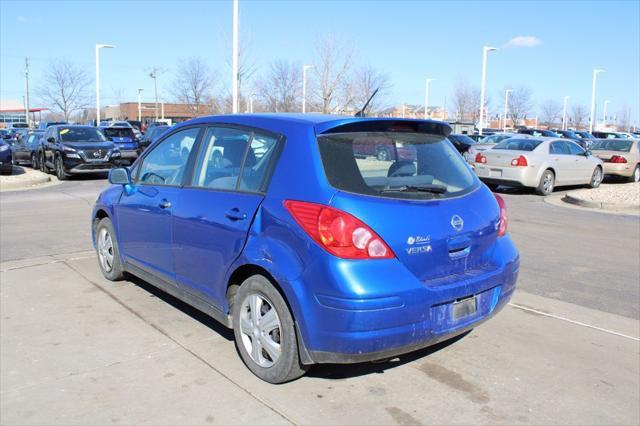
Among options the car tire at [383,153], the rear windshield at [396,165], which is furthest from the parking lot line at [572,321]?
the car tire at [383,153]

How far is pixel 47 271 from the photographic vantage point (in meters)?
6.35

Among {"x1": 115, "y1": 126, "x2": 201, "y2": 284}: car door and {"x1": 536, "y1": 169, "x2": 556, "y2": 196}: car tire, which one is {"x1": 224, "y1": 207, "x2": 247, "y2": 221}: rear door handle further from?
{"x1": 536, "y1": 169, "x2": 556, "y2": 196}: car tire

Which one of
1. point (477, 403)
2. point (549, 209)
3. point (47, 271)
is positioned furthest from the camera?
point (549, 209)

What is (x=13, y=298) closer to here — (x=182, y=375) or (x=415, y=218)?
(x=182, y=375)

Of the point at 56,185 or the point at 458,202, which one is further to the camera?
the point at 56,185

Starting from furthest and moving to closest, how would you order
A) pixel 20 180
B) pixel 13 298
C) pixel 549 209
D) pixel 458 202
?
pixel 20 180
pixel 549 209
pixel 13 298
pixel 458 202

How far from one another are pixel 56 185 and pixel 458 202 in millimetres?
15031

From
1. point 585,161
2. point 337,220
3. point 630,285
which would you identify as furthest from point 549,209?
point 337,220

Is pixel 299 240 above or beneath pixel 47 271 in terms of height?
above

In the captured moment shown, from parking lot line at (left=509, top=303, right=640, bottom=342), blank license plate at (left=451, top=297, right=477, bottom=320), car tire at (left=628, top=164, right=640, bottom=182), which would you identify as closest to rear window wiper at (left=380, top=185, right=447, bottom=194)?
blank license plate at (left=451, top=297, right=477, bottom=320)

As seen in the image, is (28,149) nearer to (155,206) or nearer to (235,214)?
(155,206)

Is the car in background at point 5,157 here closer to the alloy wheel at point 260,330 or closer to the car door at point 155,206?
the car door at point 155,206

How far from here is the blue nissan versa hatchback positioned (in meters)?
3.28

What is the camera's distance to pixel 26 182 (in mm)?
16219
